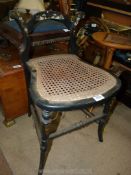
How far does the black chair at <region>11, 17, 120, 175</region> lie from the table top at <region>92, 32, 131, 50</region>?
10.4 inches

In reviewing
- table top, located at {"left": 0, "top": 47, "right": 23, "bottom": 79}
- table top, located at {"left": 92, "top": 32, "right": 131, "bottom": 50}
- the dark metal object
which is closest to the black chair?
table top, located at {"left": 0, "top": 47, "right": 23, "bottom": 79}

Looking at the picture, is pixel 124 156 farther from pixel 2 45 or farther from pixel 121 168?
pixel 2 45

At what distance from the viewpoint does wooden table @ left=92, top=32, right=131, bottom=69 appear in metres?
1.20

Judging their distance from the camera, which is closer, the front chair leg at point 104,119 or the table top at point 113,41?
the front chair leg at point 104,119

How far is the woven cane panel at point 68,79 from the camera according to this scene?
814 mm

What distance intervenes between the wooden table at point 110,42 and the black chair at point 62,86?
27 centimetres

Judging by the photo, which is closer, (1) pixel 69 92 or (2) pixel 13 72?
(1) pixel 69 92

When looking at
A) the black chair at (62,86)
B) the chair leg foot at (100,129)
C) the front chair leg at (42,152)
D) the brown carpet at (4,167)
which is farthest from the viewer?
the chair leg foot at (100,129)

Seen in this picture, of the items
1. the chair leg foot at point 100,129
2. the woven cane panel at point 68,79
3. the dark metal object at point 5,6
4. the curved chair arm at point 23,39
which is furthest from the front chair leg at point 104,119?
the dark metal object at point 5,6

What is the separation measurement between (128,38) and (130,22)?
381 mm

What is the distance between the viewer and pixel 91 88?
0.87m

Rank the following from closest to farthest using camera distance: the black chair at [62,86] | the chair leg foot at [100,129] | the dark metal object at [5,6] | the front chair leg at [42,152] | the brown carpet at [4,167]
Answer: the black chair at [62,86] → the front chair leg at [42,152] → the brown carpet at [4,167] → the chair leg foot at [100,129] → the dark metal object at [5,6]

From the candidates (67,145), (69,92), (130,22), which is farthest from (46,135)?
(130,22)

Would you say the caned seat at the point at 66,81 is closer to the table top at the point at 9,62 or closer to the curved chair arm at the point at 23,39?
the curved chair arm at the point at 23,39
